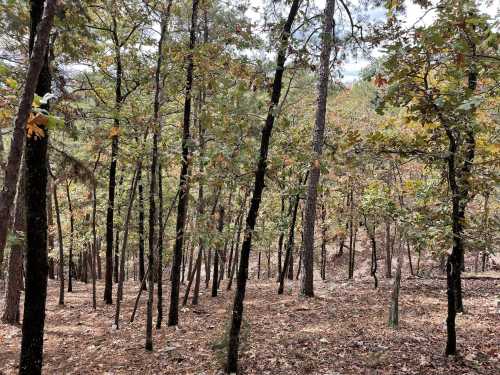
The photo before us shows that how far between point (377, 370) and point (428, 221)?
302 cm

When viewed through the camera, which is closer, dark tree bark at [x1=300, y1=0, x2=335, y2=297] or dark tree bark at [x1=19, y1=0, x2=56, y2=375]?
dark tree bark at [x1=19, y1=0, x2=56, y2=375]

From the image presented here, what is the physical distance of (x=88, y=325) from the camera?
41.3 ft

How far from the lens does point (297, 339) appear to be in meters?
8.78

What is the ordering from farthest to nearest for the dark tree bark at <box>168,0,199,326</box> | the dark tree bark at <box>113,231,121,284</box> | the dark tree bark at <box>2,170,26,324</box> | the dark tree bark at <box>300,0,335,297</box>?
the dark tree bark at <box>113,231,121,284</box> → the dark tree bark at <box>300,0,335,297</box> → the dark tree bark at <box>2,170,26,324</box> → the dark tree bark at <box>168,0,199,326</box>

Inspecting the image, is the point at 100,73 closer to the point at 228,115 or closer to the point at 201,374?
the point at 228,115

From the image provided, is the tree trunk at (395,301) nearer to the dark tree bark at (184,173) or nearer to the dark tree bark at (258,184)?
the dark tree bark at (258,184)

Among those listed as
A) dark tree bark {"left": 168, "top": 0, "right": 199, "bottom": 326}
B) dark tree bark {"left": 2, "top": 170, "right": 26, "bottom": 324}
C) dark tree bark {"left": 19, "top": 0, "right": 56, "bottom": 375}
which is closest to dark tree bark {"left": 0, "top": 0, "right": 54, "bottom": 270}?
dark tree bark {"left": 19, "top": 0, "right": 56, "bottom": 375}

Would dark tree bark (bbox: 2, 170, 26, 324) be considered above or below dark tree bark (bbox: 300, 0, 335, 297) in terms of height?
below

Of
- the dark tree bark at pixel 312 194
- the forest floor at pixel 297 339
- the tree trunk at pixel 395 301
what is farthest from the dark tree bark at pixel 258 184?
the dark tree bark at pixel 312 194

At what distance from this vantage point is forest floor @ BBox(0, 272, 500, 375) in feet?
23.7

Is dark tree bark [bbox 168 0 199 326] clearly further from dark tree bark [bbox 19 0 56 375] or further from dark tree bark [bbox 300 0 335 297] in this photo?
dark tree bark [bbox 300 0 335 297]

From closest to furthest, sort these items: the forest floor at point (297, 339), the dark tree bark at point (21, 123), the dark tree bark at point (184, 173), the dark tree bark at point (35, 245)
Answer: the dark tree bark at point (21, 123), the dark tree bark at point (35, 245), the forest floor at point (297, 339), the dark tree bark at point (184, 173)

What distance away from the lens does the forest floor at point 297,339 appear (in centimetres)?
723

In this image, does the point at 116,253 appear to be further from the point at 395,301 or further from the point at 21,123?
the point at 21,123
